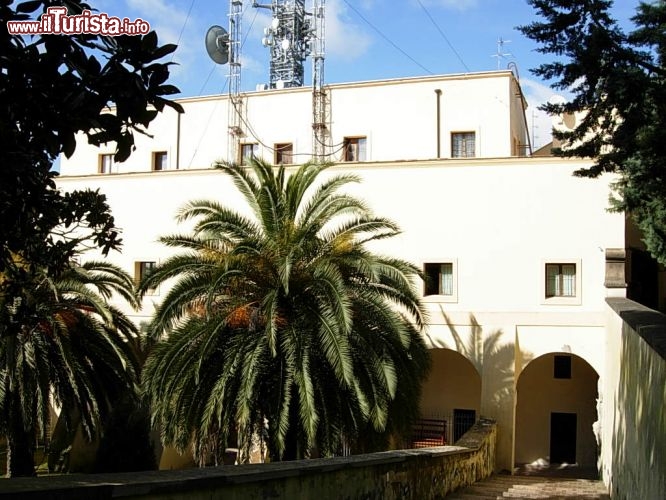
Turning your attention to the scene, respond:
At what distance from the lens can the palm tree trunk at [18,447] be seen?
51.7ft

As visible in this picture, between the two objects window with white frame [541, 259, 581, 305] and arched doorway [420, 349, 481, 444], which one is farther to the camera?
arched doorway [420, 349, 481, 444]

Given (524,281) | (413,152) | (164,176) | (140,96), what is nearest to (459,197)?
(524,281)

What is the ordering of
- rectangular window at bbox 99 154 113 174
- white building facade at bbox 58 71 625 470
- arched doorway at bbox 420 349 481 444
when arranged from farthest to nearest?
rectangular window at bbox 99 154 113 174 < arched doorway at bbox 420 349 481 444 < white building facade at bbox 58 71 625 470

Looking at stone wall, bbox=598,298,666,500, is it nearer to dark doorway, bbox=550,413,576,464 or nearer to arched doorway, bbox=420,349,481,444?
arched doorway, bbox=420,349,481,444

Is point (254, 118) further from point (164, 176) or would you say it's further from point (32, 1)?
point (32, 1)

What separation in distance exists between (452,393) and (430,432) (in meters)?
1.31

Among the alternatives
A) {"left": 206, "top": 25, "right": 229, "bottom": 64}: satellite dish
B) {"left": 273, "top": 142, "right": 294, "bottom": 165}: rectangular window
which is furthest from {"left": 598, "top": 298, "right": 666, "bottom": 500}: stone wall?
{"left": 206, "top": 25, "right": 229, "bottom": 64}: satellite dish

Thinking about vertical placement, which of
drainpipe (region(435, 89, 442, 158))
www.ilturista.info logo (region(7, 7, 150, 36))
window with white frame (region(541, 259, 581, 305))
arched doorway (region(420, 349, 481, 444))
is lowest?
arched doorway (region(420, 349, 481, 444))

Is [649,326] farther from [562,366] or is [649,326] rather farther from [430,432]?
[562,366]

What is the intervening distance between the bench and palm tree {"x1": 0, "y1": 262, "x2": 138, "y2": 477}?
8.59 meters

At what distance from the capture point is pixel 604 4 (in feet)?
31.1

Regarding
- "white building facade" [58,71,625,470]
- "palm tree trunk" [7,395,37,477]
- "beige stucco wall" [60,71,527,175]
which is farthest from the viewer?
"beige stucco wall" [60,71,527,175]

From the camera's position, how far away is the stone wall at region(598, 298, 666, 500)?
711 cm

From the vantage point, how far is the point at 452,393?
22.6 metres
